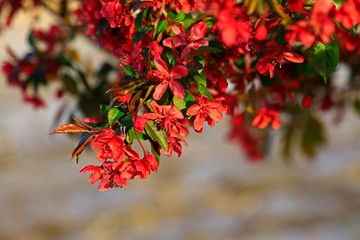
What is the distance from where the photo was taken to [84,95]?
148 centimetres

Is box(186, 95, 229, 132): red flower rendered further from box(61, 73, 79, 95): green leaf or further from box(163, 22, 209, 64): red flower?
box(61, 73, 79, 95): green leaf

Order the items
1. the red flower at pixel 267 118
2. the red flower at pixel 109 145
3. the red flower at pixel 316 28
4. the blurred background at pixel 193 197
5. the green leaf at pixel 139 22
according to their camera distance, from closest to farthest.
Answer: the red flower at pixel 316 28, the red flower at pixel 109 145, the green leaf at pixel 139 22, the red flower at pixel 267 118, the blurred background at pixel 193 197

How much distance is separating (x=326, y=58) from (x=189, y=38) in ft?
0.83

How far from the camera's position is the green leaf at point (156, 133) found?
2.23 feet

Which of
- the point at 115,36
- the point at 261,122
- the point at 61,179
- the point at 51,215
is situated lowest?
the point at 261,122

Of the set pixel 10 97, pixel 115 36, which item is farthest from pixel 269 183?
pixel 10 97

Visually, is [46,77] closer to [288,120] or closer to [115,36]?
[115,36]

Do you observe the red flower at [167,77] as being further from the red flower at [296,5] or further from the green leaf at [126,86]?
the red flower at [296,5]

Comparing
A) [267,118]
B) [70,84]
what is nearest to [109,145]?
[267,118]

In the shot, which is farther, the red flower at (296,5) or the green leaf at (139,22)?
the green leaf at (139,22)

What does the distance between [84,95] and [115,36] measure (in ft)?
2.09

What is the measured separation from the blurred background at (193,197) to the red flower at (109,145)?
2.45 m

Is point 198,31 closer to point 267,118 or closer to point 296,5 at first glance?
point 296,5

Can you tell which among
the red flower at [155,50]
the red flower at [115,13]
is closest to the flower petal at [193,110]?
the red flower at [155,50]
